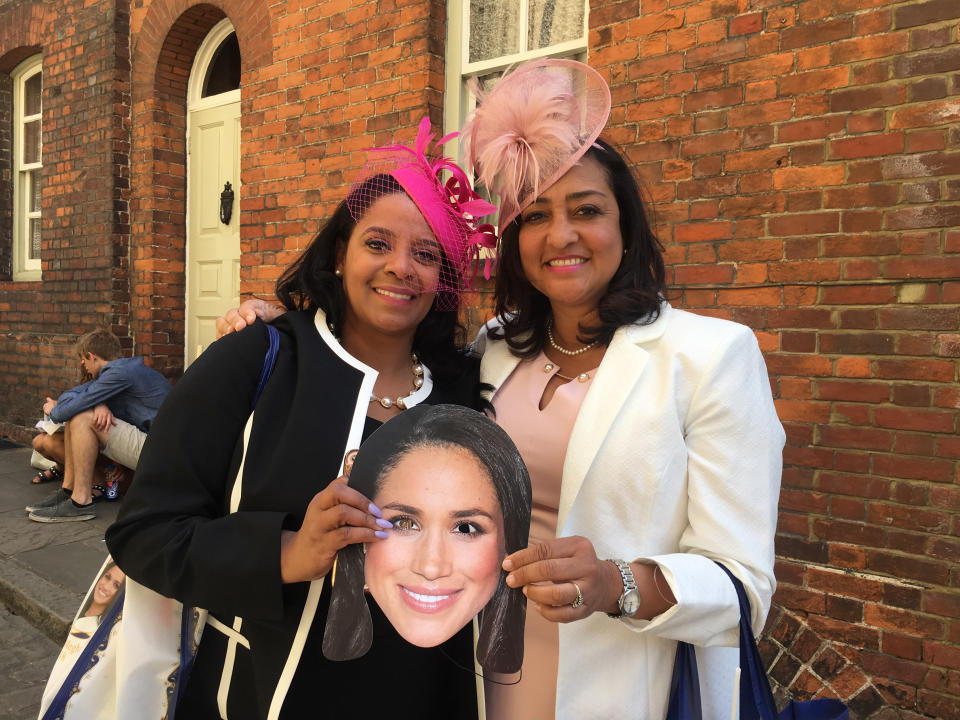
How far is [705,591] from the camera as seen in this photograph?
1312mm

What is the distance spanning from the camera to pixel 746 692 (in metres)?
1.34

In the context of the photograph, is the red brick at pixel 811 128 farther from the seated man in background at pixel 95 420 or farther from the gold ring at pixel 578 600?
the seated man in background at pixel 95 420

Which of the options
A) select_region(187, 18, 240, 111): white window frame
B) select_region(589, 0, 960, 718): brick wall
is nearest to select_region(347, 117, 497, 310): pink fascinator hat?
select_region(589, 0, 960, 718): brick wall

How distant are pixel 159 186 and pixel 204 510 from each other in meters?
6.04

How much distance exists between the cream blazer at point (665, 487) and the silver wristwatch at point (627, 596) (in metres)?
0.14

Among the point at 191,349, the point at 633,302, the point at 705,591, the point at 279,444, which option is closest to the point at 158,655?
the point at 279,444

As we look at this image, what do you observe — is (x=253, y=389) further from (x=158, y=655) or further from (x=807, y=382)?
(x=807, y=382)

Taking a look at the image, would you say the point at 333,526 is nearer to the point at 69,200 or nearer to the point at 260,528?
the point at 260,528

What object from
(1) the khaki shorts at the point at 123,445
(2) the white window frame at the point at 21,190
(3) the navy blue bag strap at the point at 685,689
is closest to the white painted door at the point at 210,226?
(1) the khaki shorts at the point at 123,445

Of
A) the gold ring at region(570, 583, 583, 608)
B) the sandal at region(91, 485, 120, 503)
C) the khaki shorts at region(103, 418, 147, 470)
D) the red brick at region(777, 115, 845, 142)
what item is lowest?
the sandal at region(91, 485, 120, 503)

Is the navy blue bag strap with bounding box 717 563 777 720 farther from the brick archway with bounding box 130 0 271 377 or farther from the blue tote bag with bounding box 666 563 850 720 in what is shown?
the brick archway with bounding box 130 0 271 377

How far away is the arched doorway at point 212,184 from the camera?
642cm

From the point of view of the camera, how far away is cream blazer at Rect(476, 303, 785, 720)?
1410 millimetres

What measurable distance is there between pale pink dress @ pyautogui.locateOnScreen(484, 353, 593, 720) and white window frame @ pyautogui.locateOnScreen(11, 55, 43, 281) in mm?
8480
